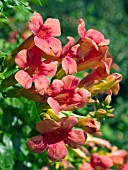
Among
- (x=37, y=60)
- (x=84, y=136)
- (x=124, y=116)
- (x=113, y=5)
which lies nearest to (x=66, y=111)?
(x=84, y=136)

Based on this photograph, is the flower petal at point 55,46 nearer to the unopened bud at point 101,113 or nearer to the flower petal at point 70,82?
the flower petal at point 70,82

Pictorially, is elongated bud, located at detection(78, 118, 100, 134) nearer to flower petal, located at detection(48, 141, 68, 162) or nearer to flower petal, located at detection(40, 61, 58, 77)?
flower petal, located at detection(48, 141, 68, 162)

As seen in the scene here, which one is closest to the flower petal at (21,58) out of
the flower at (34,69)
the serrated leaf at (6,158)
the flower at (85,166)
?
the flower at (34,69)

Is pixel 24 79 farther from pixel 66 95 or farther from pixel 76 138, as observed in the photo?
pixel 76 138

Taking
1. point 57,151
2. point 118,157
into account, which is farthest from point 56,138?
point 118,157

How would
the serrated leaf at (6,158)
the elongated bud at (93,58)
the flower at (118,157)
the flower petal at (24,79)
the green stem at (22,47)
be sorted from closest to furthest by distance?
1. the flower petal at (24,79)
2. the green stem at (22,47)
3. the elongated bud at (93,58)
4. the serrated leaf at (6,158)
5. the flower at (118,157)

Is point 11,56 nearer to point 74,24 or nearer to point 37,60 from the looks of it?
point 37,60
